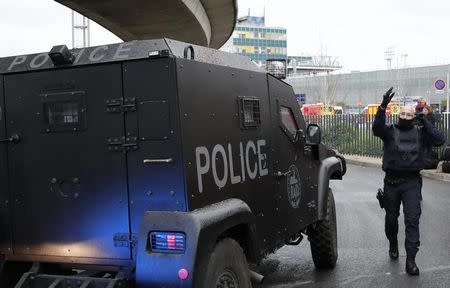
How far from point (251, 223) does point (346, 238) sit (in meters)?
4.47

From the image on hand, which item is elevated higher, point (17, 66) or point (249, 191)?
point (17, 66)

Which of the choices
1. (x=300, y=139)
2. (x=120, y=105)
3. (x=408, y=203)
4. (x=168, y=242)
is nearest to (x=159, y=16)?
(x=408, y=203)

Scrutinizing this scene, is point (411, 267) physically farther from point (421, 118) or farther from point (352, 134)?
point (352, 134)

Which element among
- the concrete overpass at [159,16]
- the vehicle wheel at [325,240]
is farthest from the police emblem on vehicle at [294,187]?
the concrete overpass at [159,16]

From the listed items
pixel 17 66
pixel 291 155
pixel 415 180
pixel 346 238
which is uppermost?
pixel 17 66

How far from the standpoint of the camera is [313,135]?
5359 mm

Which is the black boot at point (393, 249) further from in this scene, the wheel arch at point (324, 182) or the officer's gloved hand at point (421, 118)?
the officer's gloved hand at point (421, 118)

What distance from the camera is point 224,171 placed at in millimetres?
3908

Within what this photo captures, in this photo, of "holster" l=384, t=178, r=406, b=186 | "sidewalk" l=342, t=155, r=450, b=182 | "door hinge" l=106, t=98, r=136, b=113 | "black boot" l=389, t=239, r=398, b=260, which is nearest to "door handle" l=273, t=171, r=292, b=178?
"door hinge" l=106, t=98, r=136, b=113

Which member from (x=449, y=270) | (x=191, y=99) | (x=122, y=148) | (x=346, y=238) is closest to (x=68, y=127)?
(x=122, y=148)

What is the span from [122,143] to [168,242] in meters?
0.69

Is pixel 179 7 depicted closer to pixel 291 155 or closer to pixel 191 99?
pixel 291 155

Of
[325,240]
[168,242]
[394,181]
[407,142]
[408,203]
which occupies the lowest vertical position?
[325,240]

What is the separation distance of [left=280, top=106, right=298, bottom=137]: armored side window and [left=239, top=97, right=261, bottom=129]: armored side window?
57cm
